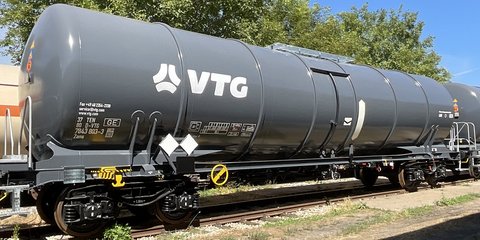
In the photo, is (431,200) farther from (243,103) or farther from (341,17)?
(341,17)

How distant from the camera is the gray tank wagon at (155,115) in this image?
24.5 ft

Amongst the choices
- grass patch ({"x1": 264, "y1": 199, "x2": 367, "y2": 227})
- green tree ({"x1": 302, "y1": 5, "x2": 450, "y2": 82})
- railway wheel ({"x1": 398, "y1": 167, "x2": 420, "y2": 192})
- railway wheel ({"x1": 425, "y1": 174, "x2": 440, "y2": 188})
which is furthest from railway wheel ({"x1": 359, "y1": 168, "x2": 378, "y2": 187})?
green tree ({"x1": 302, "y1": 5, "x2": 450, "y2": 82})

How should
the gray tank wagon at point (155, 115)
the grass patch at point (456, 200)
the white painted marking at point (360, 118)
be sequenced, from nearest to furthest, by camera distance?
the gray tank wagon at point (155, 115) < the grass patch at point (456, 200) < the white painted marking at point (360, 118)

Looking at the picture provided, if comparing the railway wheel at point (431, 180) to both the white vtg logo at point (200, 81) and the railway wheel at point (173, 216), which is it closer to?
the white vtg logo at point (200, 81)

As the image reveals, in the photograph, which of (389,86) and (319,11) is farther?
(319,11)

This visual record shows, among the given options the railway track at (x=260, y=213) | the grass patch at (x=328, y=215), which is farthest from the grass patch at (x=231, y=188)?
the grass patch at (x=328, y=215)

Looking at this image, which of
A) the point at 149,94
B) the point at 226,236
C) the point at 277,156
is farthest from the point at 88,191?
the point at 277,156

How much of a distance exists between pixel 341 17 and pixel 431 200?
35391mm

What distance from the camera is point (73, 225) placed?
758cm

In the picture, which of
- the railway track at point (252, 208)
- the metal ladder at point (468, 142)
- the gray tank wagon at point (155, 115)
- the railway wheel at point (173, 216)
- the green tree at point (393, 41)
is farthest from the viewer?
the green tree at point (393, 41)

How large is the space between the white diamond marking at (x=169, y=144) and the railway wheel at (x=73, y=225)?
5.29 feet

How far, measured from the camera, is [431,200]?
41.9 ft

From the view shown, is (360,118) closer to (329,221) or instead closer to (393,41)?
(329,221)

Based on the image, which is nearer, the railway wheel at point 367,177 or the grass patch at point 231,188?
the grass patch at point 231,188
